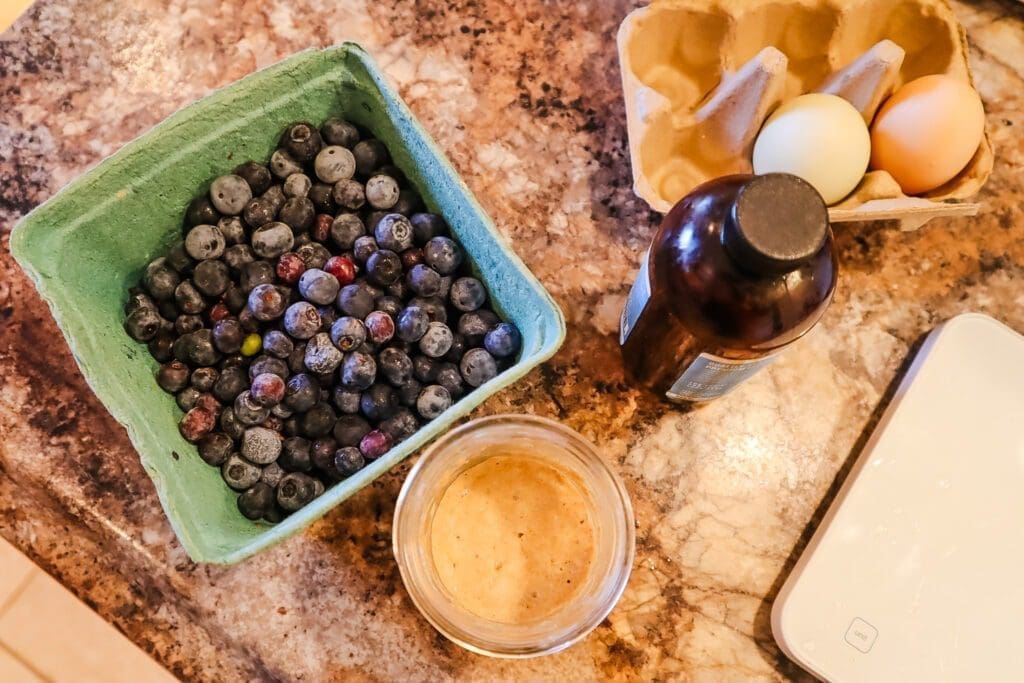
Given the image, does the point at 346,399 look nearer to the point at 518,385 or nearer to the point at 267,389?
the point at 267,389

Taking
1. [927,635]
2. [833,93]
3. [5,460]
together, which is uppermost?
[833,93]

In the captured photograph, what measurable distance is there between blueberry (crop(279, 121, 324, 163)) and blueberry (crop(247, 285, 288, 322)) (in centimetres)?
13

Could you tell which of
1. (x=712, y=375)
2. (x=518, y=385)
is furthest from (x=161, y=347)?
(x=712, y=375)

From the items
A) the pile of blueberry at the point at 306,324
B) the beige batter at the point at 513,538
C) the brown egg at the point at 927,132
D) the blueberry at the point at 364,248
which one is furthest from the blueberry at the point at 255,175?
the brown egg at the point at 927,132

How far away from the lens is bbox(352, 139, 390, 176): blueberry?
28.2 inches

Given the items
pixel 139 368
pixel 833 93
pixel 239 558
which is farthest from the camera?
pixel 833 93

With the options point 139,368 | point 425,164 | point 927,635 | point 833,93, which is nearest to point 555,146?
point 425,164

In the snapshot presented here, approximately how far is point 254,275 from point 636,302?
14.0 inches

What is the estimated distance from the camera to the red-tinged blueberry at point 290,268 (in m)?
0.69

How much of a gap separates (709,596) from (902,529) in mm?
197

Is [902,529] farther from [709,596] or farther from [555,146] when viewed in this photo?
[555,146]

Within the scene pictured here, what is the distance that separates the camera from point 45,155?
78cm

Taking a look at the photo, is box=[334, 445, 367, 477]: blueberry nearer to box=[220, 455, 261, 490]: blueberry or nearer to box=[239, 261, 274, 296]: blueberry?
box=[220, 455, 261, 490]: blueberry

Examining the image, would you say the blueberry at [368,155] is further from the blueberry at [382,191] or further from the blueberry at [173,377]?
the blueberry at [173,377]
